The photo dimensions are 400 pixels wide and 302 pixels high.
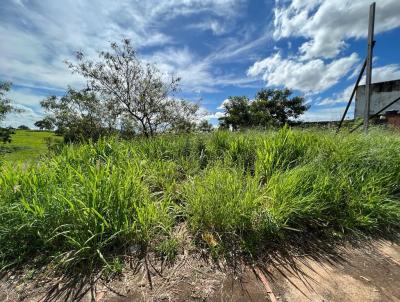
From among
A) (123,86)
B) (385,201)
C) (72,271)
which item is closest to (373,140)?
(385,201)

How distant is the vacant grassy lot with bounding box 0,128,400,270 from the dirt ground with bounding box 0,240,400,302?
0.42 ft

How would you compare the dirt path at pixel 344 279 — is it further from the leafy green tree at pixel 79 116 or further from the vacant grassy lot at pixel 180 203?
the leafy green tree at pixel 79 116

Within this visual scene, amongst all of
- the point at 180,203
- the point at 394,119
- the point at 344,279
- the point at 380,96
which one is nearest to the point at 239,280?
the point at 344,279

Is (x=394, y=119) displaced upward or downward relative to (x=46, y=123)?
downward

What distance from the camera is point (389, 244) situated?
2.25 meters

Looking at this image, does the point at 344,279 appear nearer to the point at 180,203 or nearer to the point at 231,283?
the point at 231,283

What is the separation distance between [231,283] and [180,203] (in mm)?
991

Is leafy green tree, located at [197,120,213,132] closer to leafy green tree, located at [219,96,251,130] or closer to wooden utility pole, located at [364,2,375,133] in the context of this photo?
wooden utility pole, located at [364,2,375,133]

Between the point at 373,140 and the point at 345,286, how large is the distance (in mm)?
2707

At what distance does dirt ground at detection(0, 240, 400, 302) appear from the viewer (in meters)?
1.48

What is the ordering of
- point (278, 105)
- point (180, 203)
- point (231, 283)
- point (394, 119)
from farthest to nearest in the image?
1. point (278, 105)
2. point (394, 119)
3. point (180, 203)
4. point (231, 283)

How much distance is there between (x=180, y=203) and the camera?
2.44 m

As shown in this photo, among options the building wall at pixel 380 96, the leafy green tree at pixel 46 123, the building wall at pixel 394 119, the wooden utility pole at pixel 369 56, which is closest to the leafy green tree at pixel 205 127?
the wooden utility pole at pixel 369 56

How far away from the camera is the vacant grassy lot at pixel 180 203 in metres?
1.73
